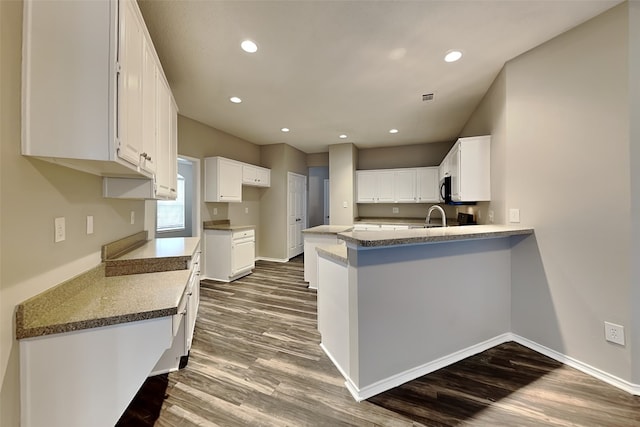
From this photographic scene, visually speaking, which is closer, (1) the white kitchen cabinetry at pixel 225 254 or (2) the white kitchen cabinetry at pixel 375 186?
(1) the white kitchen cabinetry at pixel 225 254

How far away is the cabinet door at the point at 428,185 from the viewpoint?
16.8 ft

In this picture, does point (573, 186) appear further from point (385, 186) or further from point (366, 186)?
point (366, 186)

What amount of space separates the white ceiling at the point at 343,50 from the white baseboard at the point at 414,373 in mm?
2664

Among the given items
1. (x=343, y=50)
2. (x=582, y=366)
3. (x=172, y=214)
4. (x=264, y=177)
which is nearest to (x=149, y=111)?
(x=343, y=50)

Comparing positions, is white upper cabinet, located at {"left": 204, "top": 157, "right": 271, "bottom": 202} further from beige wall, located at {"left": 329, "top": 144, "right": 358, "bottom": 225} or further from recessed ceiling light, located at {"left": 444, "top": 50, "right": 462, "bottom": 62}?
recessed ceiling light, located at {"left": 444, "top": 50, "right": 462, "bottom": 62}

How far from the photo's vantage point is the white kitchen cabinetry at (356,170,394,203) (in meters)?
5.47

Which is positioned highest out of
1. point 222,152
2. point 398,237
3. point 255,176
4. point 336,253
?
point 222,152

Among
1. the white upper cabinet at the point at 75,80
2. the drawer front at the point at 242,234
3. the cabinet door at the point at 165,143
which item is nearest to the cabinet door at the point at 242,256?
the drawer front at the point at 242,234

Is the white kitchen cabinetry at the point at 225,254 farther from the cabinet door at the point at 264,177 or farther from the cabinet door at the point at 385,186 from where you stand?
the cabinet door at the point at 385,186

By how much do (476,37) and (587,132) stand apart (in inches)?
45.8

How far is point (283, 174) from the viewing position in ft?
17.9

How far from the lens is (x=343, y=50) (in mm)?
2172

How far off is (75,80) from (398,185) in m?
5.25

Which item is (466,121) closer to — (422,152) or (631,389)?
(422,152)
